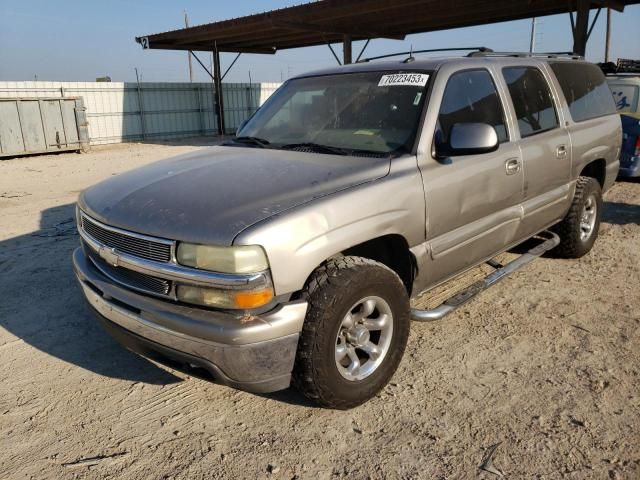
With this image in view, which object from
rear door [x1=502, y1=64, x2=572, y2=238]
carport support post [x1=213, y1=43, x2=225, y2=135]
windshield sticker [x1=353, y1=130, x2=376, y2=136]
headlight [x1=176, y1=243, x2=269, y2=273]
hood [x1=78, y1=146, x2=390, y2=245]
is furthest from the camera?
carport support post [x1=213, y1=43, x2=225, y2=135]

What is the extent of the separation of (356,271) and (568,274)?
2.98m

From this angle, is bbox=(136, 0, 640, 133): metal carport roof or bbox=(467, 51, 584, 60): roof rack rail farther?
bbox=(136, 0, 640, 133): metal carport roof

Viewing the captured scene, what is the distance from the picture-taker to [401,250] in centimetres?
302

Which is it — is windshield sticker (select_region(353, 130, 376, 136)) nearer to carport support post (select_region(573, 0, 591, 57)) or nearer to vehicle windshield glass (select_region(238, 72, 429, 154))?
vehicle windshield glass (select_region(238, 72, 429, 154))

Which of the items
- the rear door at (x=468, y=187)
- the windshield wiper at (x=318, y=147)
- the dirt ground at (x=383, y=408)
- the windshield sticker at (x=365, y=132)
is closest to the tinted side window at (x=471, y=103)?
the rear door at (x=468, y=187)

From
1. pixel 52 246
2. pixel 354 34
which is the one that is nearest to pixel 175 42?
pixel 354 34

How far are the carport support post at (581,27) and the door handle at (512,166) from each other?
1073cm

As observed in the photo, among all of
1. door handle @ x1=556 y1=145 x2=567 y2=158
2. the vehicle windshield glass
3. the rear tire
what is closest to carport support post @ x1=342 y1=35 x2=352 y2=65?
the rear tire

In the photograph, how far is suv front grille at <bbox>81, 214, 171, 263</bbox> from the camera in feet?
7.93

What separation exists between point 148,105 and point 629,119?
18494 millimetres

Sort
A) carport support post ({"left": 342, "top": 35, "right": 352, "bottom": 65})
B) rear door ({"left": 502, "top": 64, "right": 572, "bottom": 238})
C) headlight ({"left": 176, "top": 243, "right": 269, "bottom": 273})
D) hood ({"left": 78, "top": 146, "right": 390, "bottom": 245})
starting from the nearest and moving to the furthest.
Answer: headlight ({"left": 176, "top": 243, "right": 269, "bottom": 273}) → hood ({"left": 78, "top": 146, "right": 390, "bottom": 245}) → rear door ({"left": 502, "top": 64, "right": 572, "bottom": 238}) → carport support post ({"left": 342, "top": 35, "right": 352, "bottom": 65})

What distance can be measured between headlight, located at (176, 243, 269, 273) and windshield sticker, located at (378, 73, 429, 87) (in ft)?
5.64

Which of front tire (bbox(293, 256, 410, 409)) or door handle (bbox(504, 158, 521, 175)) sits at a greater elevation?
door handle (bbox(504, 158, 521, 175))

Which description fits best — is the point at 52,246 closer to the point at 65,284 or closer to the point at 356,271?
the point at 65,284
